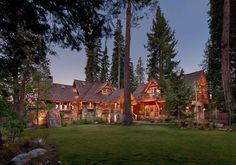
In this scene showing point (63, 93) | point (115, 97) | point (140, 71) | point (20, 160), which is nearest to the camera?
point (20, 160)

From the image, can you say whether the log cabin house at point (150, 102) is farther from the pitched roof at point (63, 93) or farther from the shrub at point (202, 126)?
the shrub at point (202, 126)

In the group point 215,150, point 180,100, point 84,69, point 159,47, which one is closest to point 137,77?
point 84,69

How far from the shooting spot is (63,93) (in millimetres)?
47156

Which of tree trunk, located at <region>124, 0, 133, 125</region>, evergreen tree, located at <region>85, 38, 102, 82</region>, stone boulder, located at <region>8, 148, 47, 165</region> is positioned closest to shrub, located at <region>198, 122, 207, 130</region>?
tree trunk, located at <region>124, 0, 133, 125</region>

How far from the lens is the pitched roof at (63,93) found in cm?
4556

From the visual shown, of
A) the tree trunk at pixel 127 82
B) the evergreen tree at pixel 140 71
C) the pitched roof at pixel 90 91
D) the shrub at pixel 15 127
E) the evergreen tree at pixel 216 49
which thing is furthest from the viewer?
the evergreen tree at pixel 140 71

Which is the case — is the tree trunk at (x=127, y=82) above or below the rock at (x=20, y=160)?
above

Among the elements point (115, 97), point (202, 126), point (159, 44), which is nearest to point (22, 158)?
point (202, 126)

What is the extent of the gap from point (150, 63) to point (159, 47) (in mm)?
3833

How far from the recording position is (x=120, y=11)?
699 cm

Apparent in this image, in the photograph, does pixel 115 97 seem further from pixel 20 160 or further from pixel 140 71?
pixel 140 71

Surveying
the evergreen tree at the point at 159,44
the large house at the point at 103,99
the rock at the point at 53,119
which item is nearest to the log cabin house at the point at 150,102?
the large house at the point at 103,99

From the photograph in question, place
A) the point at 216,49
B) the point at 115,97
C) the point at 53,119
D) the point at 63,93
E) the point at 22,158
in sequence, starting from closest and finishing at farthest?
the point at 22,158
the point at 53,119
the point at 216,49
the point at 115,97
the point at 63,93

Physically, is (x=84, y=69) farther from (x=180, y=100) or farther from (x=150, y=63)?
(x=180, y=100)
